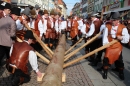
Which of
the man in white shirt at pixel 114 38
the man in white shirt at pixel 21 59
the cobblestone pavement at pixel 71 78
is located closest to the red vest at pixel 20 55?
the man in white shirt at pixel 21 59

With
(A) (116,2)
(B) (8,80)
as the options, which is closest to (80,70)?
(B) (8,80)

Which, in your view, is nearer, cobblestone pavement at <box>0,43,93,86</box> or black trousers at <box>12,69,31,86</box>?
black trousers at <box>12,69,31,86</box>

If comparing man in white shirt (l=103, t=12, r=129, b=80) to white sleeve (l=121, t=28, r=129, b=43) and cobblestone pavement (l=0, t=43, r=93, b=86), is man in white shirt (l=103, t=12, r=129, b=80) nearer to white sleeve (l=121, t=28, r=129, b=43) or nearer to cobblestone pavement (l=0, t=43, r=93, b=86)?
white sleeve (l=121, t=28, r=129, b=43)

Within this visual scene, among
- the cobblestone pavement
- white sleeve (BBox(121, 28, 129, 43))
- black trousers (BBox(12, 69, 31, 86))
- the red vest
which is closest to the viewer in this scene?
the red vest

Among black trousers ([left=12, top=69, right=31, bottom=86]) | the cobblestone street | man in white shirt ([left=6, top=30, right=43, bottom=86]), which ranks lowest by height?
the cobblestone street

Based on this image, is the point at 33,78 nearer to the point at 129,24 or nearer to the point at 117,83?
the point at 117,83

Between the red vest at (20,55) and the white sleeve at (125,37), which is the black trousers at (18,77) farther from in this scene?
the white sleeve at (125,37)

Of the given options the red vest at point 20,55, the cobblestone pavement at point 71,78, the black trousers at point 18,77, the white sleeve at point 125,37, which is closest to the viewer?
the red vest at point 20,55

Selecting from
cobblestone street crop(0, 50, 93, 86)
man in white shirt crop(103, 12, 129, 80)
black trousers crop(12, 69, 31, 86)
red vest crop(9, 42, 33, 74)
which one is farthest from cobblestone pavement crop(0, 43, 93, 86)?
red vest crop(9, 42, 33, 74)

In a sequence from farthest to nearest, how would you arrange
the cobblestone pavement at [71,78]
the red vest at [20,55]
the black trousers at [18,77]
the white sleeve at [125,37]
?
the white sleeve at [125,37] < the cobblestone pavement at [71,78] < the black trousers at [18,77] < the red vest at [20,55]

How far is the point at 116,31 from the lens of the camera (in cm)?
528

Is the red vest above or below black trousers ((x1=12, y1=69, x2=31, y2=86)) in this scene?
above

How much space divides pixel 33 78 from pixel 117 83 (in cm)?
221

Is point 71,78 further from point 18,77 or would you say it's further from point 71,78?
point 18,77
